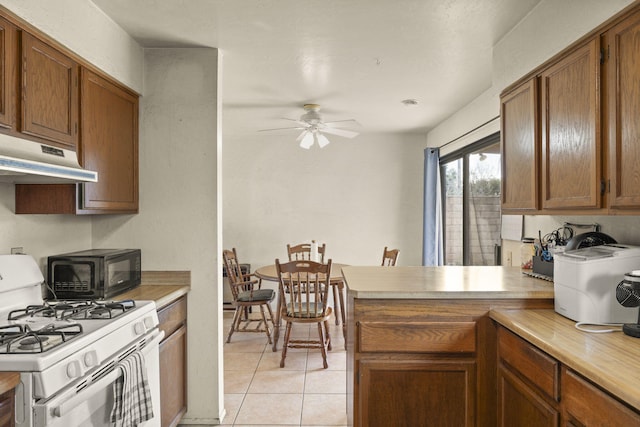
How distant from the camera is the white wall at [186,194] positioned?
2.68 meters

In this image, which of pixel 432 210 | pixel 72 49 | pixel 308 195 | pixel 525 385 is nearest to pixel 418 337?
pixel 525 385

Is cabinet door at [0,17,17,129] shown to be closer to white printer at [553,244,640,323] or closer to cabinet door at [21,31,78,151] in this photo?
cabinet door at [21,31,78,151]

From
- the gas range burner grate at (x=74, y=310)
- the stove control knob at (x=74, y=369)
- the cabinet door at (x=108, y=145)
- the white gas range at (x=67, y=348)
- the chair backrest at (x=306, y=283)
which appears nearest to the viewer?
the white gas range at (x=67, y=348)

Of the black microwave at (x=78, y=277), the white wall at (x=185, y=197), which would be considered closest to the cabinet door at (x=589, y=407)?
the white wall at (x=185, y=197)

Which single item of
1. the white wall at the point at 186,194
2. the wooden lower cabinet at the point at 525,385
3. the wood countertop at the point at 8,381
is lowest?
the wooden lower cabinet at the point at 525,385

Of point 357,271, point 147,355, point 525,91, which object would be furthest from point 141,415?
point 525,91

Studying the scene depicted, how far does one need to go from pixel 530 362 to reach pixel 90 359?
167cm

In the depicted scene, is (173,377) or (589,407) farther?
(173,377)

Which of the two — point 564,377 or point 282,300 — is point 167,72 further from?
point 564,377

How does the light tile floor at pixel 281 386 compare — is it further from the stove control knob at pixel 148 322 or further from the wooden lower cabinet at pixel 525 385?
the wooden lower cabinet at pixel 525 385

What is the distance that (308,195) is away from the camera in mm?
5684

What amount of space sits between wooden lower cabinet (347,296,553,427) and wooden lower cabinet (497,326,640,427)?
8 cm

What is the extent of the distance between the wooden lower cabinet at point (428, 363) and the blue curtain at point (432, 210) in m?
3.27

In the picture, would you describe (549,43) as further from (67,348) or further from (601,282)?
(67,348)
